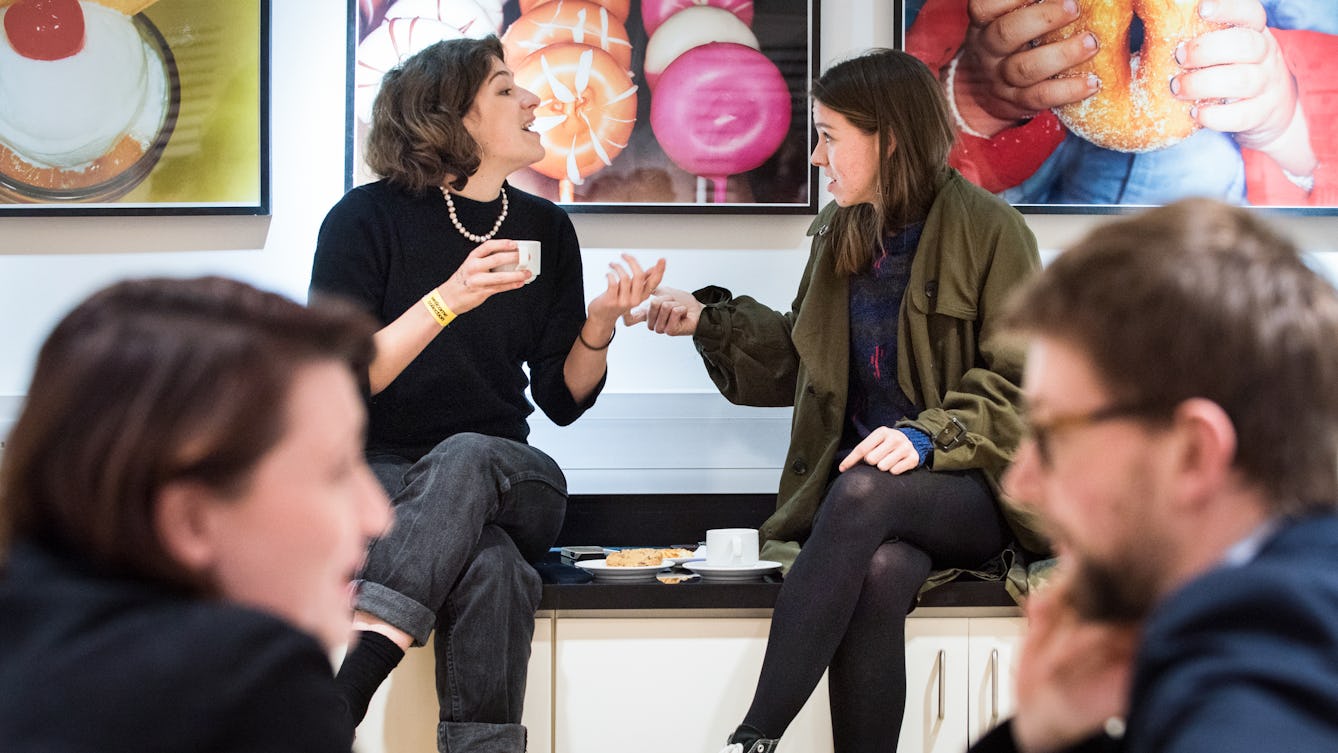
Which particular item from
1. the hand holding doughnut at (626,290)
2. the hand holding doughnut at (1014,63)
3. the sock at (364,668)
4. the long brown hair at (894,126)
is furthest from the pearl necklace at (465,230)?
the hand holding doughnut at (1014,63)

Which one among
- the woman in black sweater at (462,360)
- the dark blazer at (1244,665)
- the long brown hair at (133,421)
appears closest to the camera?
the dark blazer at (1244,665)

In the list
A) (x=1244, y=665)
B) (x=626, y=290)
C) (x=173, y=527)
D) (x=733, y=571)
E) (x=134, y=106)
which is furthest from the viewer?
(x=134, y=106)

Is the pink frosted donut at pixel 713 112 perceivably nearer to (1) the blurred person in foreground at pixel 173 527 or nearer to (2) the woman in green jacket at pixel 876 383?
(2) the woman in green jacket at pixel 876 383

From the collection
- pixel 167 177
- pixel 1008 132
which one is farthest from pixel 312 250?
pixel 1008 132

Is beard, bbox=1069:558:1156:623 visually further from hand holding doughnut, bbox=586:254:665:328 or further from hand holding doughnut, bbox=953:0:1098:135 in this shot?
hand holding doughnut, bbox=953:0:1098:135

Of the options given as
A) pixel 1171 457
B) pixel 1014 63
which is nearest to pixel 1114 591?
pixel 1171 457

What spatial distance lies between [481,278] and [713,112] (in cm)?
95

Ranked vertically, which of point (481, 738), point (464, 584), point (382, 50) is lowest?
point (481, 738)

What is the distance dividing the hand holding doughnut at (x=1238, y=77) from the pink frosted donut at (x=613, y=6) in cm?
135

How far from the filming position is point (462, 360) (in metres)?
2.79

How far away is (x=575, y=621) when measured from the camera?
2666 mm

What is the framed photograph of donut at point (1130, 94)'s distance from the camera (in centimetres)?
324

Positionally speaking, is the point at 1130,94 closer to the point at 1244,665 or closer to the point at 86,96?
the point at 86,96

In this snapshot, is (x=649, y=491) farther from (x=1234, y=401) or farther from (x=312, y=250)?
(x=1234, y=401)
